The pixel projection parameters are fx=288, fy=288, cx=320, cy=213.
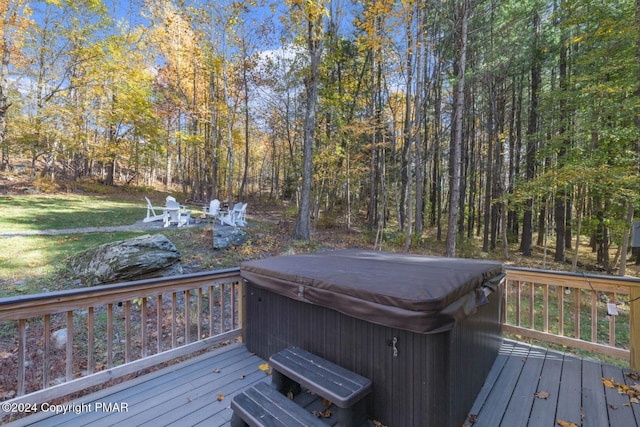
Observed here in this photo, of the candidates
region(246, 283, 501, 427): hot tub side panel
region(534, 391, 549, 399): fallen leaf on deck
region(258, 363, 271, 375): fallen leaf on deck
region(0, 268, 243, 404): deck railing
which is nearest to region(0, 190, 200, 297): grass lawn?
region(0, 268, 243, 404): deck railing

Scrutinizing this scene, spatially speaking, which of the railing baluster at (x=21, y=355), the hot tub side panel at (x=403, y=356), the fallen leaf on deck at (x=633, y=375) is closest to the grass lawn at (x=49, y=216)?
the railing baluster at (x=21, y=355)

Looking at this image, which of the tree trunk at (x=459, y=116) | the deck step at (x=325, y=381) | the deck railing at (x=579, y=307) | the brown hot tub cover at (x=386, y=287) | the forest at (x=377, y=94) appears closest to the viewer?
the brown hot tub cover at (x=386, y=287)

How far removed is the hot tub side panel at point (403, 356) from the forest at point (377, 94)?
14.8 ft

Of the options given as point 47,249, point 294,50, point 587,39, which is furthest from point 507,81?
point 47,249

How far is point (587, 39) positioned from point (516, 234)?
891cm

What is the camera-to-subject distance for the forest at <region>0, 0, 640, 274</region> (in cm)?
659

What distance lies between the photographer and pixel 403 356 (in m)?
1.70

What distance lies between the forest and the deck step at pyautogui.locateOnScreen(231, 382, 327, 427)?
4.80 metres

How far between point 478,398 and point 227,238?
5353 millimetres

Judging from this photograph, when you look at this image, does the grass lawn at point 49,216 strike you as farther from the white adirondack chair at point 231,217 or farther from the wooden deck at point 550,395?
the wooden deck at point 550,395

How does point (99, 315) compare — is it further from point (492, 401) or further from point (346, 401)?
point (492, 401)

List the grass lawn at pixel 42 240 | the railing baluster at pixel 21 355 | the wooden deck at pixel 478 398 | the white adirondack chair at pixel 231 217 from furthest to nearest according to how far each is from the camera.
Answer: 1. the white adirondack chair at pixel 231 217
2. the grass lawn at pixel 42 240
3. the wooden deck at pixel 478 398
4. the railing baluster at pixel 21 355

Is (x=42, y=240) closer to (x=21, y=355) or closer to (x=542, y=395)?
(x=21, y=355)

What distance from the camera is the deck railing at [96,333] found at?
187cm
